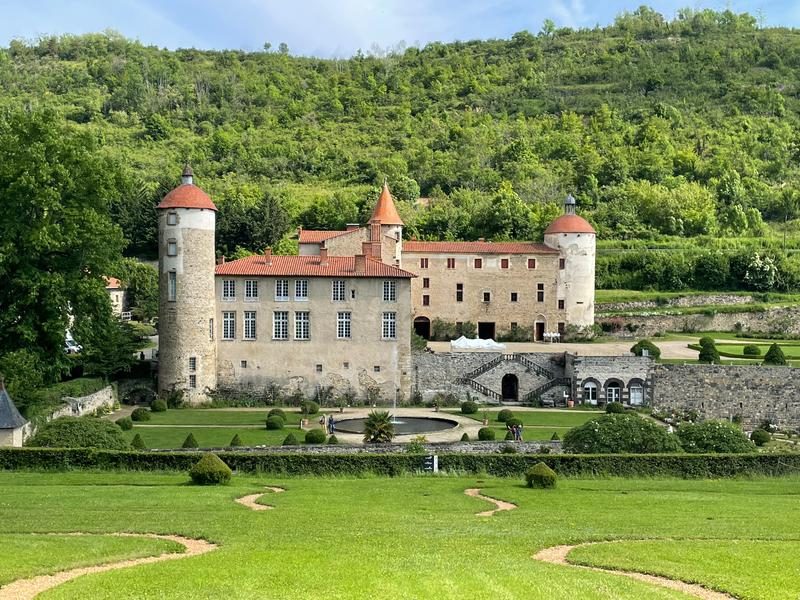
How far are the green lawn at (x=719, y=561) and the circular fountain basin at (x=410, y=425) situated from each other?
22913 mm

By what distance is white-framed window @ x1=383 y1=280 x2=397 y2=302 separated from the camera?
5262 centimetres

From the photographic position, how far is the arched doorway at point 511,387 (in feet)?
176

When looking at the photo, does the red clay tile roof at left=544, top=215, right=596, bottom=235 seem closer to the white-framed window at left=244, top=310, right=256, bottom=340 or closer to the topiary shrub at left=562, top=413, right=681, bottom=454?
the white-framed window at left=244, top=310, right=256, bottom=340

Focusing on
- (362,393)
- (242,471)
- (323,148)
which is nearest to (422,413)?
(362,393)

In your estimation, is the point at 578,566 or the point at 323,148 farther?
the point at 323,148

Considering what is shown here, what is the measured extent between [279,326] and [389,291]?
5.46m

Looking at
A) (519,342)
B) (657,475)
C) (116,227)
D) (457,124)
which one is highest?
(457,124)

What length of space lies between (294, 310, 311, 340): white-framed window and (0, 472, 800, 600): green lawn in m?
21.1

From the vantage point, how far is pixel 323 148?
12006cm

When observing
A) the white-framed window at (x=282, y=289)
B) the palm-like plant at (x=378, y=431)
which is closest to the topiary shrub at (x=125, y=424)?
the palm-like plant at (x=378, y=431)

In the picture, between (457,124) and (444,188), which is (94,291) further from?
(457,124)

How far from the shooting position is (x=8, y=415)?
3456cm

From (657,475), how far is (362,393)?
70.7 feet

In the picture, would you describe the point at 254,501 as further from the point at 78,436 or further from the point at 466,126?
the point at 466,126
